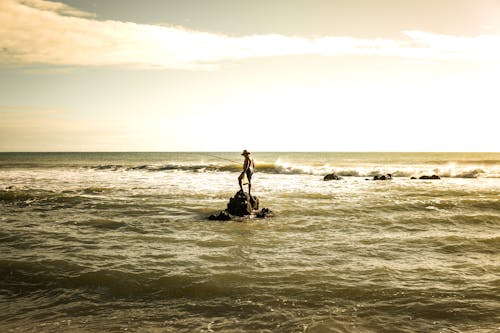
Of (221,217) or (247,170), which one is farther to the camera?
(247,170)

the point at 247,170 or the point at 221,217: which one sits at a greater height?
the point at 247,170

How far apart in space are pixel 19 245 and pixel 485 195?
24128 mm

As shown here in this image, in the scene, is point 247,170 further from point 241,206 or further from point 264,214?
point 264,214

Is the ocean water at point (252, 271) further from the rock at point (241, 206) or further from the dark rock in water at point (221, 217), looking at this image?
the rock at point (241, 206)

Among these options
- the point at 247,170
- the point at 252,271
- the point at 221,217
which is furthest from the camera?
the point at 247,170

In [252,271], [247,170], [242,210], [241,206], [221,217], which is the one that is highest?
[247,170]

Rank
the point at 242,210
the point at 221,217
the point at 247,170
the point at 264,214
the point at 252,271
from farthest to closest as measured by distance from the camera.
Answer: the point at 247,170 → the point at 242,210 → the point at 264,214 → the point at 221,217 → the point at 252,271

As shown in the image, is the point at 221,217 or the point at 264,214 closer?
the point at 221,217

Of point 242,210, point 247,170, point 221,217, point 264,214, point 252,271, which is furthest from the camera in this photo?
point 247,170

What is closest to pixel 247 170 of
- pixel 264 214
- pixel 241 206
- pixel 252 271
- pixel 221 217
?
pixel 241 206

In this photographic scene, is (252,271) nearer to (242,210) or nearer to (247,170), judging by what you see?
(242,210)

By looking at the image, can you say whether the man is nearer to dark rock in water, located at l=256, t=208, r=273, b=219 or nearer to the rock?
the rock

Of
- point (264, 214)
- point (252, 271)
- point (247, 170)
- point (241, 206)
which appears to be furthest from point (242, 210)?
point (252, 271)

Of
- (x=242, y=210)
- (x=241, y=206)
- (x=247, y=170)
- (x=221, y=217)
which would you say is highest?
(x=247, y=170)
